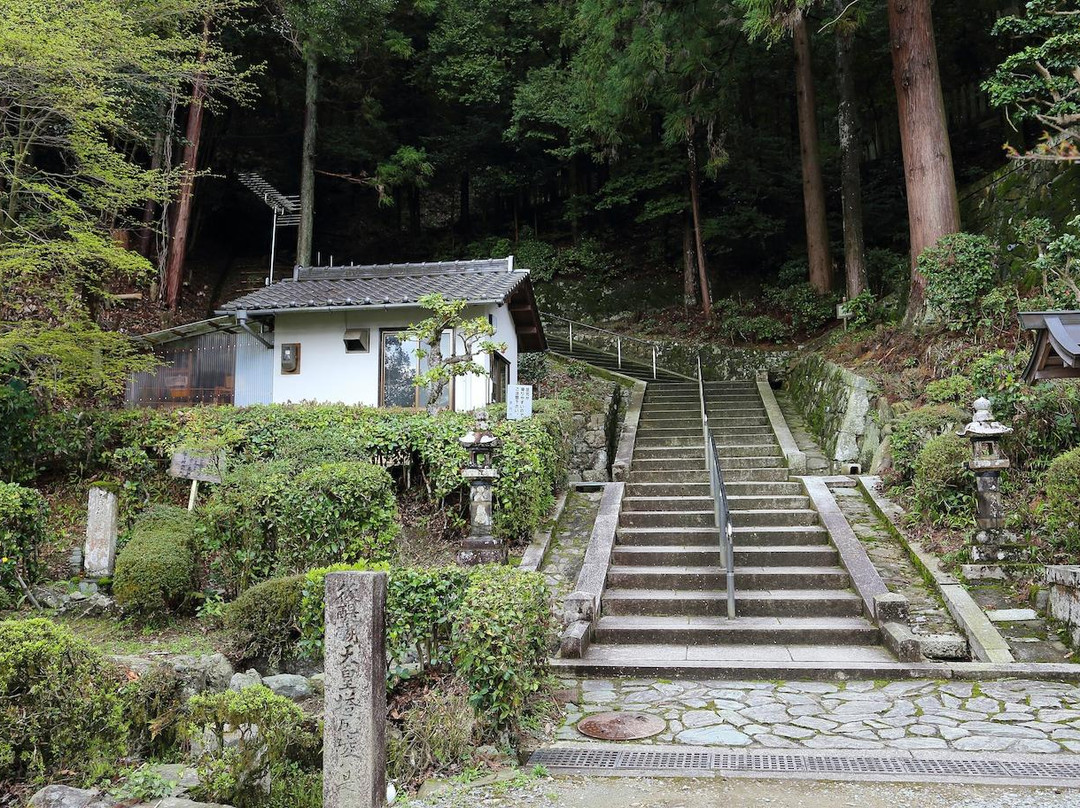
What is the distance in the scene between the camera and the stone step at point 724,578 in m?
8.81

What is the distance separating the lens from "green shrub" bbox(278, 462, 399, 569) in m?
8.90

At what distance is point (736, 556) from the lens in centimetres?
948

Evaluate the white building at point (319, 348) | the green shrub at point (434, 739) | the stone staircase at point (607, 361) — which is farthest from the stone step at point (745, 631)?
the stone staircase at point (607, 361)

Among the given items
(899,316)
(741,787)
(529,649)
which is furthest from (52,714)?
(899,316)

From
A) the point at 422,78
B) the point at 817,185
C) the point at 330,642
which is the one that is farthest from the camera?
the point at 422,78

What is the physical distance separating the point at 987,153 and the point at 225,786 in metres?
26.0

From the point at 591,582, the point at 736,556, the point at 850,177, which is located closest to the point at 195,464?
the point at 591,582

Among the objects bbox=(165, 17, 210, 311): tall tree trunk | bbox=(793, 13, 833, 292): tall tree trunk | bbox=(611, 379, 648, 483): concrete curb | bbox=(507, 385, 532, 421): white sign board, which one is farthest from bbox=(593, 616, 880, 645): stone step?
bbox=(165, 17, 210, 311): tall tree trunk

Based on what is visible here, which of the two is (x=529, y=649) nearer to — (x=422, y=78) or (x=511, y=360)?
(x=511, y=360)

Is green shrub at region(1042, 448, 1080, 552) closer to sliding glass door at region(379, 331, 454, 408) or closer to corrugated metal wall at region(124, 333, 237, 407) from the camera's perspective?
sliding glass door at region(379, 331, 454, 408)

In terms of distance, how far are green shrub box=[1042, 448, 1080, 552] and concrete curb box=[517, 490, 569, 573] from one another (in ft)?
19.1

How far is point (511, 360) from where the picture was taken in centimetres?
1750

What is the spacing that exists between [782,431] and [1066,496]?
7012mm

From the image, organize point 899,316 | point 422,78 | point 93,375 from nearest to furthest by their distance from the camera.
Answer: point 93,375 < point 899,316 < point 422,78
